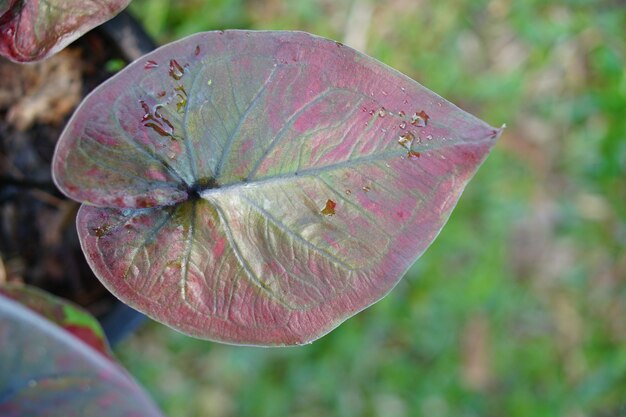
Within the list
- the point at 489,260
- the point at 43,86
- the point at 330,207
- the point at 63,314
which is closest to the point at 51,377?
the point at 63,314

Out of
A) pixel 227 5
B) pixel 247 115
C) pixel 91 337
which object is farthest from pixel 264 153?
pixel 227 5

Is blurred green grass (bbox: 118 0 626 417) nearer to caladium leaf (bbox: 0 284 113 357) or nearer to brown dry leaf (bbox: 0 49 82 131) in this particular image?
brown dry leaf (bbox: 0 49 82 131)

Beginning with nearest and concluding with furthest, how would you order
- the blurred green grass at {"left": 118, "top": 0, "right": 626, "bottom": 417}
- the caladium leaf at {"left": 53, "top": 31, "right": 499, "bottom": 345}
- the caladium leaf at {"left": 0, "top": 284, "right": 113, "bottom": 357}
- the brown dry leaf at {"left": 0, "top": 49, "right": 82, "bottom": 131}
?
the caladium leaf at {"left": 53, "top": 31, "right": 499, "bottom": 345} → the caladium leaf at {"left": 0, "top": 284, "right": 113, "bottom": 357} → the brown dry leaf at {"left": 0, "top": 49, "right": 82, "bottom": 131} → the blurred green grass at {"left": 118, "top": 0, "right": 626, "bottom": 417}

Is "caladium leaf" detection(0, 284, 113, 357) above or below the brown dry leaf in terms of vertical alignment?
below

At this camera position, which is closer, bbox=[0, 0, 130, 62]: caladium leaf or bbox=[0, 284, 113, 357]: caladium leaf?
bbox=[0, 0, 130, 62]: caladium leaf

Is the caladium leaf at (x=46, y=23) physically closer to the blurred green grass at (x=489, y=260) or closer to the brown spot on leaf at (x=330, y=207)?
the brown spot on leaf at (x=330, y=207)

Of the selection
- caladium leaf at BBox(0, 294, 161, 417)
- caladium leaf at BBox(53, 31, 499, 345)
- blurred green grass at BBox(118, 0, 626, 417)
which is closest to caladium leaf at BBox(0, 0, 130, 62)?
caladium leaf at BBox(53, 31, 499, 345)

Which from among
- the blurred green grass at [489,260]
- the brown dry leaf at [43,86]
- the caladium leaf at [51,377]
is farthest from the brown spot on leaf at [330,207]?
the blurred green grass at [489,260]

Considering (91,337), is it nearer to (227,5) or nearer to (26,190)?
(26,190)
